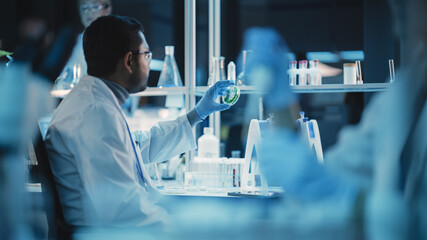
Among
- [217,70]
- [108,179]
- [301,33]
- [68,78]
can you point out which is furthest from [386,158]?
[68,78]

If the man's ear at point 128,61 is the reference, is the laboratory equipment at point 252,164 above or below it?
below

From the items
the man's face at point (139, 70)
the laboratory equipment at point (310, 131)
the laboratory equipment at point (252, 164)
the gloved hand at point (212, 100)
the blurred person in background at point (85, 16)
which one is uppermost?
the blurred person in background at point (85, 16)

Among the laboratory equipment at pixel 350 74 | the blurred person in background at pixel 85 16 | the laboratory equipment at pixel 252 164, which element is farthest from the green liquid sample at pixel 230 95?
the blurred person in background at pixel 85 16

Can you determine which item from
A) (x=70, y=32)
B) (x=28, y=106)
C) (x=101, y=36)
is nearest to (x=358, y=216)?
(x=28, y=106)

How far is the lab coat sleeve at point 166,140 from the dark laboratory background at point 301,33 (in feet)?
2.22

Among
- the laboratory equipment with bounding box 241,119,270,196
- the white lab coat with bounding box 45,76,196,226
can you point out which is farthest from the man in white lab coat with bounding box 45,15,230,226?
the laboratory equipment with bounding box 241,119,270,196

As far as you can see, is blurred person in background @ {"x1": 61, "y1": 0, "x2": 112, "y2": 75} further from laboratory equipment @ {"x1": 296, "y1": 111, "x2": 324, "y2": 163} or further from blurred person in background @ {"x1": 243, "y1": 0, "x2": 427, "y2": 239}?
blurred person in background @ {"x1": 243, "y1": 0, "x2": 427, "y2": 239}

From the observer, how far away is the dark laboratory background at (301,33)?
2680mm

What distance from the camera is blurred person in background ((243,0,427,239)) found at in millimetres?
1001

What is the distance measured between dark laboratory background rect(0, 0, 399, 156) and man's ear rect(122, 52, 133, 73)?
100 cm

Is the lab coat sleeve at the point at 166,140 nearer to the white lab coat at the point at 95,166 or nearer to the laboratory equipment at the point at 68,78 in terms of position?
the white lab coat at the point at 95,166

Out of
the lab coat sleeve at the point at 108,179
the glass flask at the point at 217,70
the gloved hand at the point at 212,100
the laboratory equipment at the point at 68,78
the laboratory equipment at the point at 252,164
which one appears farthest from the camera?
the laboratory equipment at the point at 68,78

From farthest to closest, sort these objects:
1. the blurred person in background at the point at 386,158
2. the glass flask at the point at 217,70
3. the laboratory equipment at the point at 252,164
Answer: the glass flask at the point at 217,70
the laboratory equipment at the point at 252,164
the blurred person in background at the point at 386,158

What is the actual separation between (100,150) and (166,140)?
2.22ft
